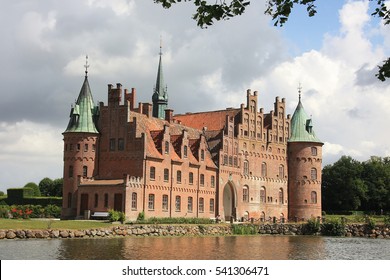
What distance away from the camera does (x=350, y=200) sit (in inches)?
3514

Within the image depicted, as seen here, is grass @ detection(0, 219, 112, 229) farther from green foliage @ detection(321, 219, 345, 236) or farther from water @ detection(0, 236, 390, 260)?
green foliage @ detection(321, 219, 345, 236)

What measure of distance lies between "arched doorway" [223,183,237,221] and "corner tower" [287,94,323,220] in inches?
429

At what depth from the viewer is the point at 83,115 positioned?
191 feet

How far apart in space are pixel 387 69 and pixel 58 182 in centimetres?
8976

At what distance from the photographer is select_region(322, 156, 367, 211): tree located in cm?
8869

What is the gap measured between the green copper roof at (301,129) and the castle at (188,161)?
13 centimetres

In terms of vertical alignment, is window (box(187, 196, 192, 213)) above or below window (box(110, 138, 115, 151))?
below


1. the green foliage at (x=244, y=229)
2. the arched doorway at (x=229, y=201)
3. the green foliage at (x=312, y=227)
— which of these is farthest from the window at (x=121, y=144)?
the green foliage at (x=312, y=227)

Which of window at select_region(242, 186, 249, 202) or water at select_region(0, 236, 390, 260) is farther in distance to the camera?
window at select_region(242, 186, 249, 202)

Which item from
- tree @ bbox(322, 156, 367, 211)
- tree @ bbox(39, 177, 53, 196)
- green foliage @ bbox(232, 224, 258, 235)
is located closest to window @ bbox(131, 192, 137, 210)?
green foliage @ bbox(232, 224, 258, 235)

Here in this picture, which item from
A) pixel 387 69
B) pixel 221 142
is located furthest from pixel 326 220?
pixel 387 69

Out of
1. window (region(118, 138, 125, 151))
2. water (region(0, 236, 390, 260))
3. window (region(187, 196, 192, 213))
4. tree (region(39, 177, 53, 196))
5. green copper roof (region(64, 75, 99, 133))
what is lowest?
water (region(0, 236, 390, 260))

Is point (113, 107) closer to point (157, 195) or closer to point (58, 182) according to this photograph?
point (157, 195)

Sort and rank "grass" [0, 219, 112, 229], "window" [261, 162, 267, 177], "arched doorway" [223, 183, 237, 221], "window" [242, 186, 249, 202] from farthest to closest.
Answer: "window" [261, 162, 267, 177] → "window" [242, 186, 249, 202] → "arched doorway" [223, 183, 237, 221] → "grass" [0, 219, 112, 229]
